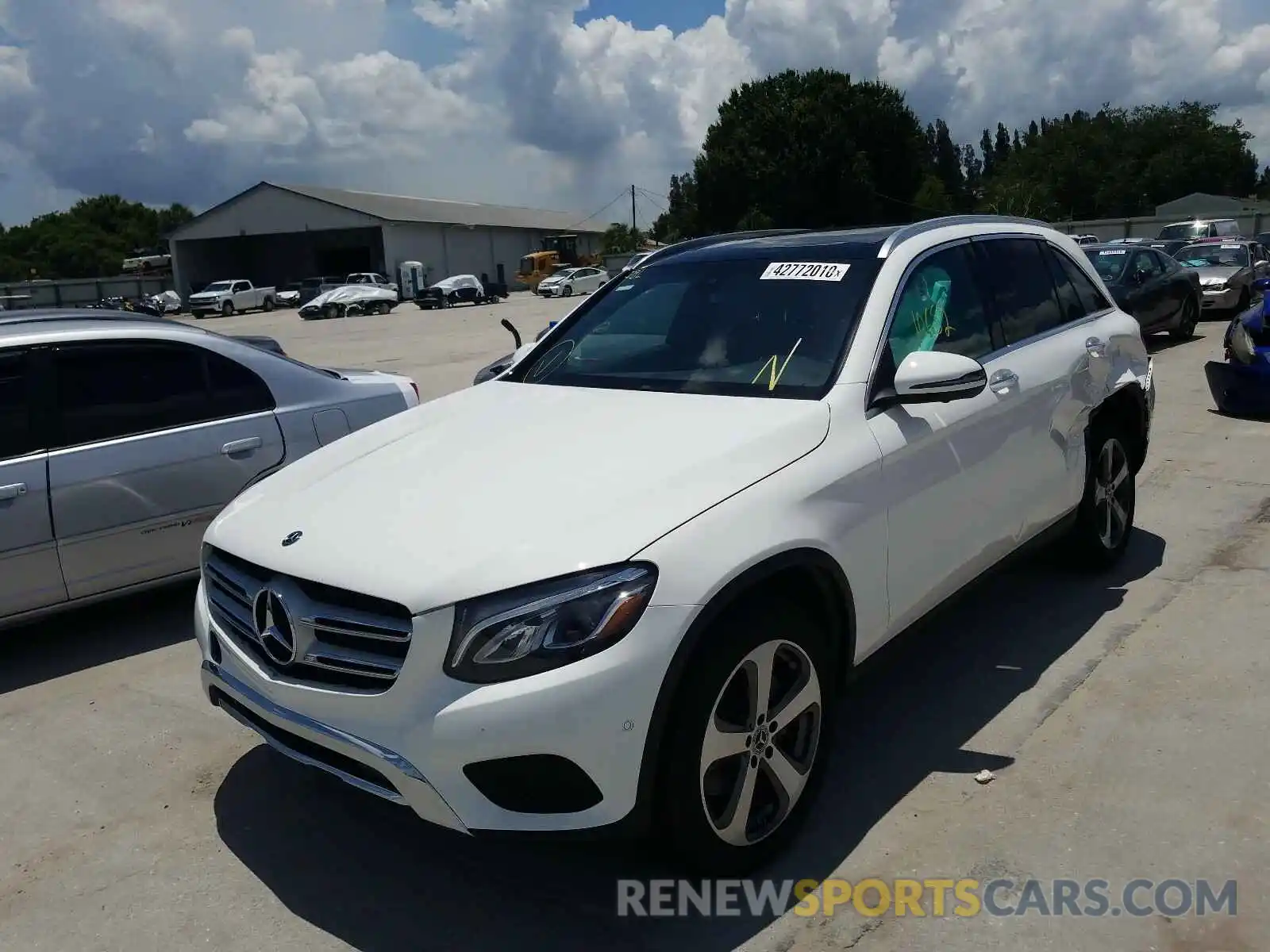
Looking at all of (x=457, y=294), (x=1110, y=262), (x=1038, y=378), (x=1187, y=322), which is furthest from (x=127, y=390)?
(x=457, y=294)

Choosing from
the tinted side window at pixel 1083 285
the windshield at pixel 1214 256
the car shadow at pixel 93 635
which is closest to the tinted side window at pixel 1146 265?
the windshield at pixel 1214 256

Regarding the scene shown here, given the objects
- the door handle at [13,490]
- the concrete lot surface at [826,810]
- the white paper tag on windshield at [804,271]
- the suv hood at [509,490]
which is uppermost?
the white paper tag on windshield at [804,271]

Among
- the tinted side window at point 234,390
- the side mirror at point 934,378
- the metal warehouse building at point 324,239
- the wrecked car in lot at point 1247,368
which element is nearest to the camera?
the side mirror at point 934,378

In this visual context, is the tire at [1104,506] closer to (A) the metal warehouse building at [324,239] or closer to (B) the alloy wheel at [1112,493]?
(B) the alloy wheel at [1112,493]

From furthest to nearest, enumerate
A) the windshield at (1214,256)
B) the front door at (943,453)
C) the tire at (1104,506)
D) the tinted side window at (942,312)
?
the windshield at (1214,256) < the tire at (1104,506) < the tinted side window at (942,312) < the front door at (943,453)

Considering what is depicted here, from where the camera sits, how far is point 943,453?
3.72 metres

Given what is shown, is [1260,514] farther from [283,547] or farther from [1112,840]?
→ [283,547]

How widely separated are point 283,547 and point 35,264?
10526cm

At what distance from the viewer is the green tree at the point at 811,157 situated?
59.7 m

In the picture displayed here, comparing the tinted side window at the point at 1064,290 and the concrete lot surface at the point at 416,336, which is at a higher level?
the tinted side window at the point at 1064,290

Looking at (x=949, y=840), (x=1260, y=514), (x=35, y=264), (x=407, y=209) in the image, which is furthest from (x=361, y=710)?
(x=35, y=264)

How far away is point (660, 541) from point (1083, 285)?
3.62m

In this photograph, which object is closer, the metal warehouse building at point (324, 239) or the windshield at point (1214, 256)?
the windshield at point (1214, 256)

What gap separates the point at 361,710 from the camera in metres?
2.69
